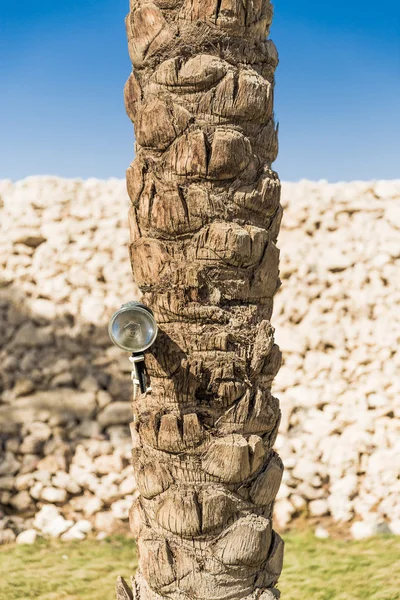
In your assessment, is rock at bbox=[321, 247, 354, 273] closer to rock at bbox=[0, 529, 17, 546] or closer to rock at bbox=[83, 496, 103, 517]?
rock at bbox=[83, 496, 103, 517]

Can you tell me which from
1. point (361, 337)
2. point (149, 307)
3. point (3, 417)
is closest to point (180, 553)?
point (149, 307)

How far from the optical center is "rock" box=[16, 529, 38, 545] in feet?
16.0

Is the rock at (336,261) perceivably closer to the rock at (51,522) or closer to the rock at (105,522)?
the rock at (105,522)

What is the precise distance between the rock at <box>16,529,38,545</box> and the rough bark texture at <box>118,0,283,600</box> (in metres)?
3.25

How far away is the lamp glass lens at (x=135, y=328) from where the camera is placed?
1.90 meters

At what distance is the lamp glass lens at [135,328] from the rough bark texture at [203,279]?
91 millimetres

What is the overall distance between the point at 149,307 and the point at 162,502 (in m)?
0.68

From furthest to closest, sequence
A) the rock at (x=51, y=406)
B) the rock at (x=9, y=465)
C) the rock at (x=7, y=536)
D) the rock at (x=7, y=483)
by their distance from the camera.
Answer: the rock at (x=51, y=406) → the rock at (x=9, y=465) → the rock at (x=7, y=483) → the rock at (x=7, y=536)

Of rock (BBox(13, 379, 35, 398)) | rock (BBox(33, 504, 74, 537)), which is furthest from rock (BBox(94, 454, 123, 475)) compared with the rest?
rock (BBox(13, 379, 35, 398))

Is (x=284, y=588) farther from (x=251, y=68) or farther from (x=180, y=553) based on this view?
(x=251, y=68)

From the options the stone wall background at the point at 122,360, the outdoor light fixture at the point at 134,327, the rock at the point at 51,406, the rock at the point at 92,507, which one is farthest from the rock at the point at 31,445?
the outdoor light fixture at the point at 134,327

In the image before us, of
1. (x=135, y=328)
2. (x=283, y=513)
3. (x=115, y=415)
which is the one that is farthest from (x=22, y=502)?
(x=135, y=328)

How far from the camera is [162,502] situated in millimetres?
2010

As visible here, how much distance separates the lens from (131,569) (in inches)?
177
